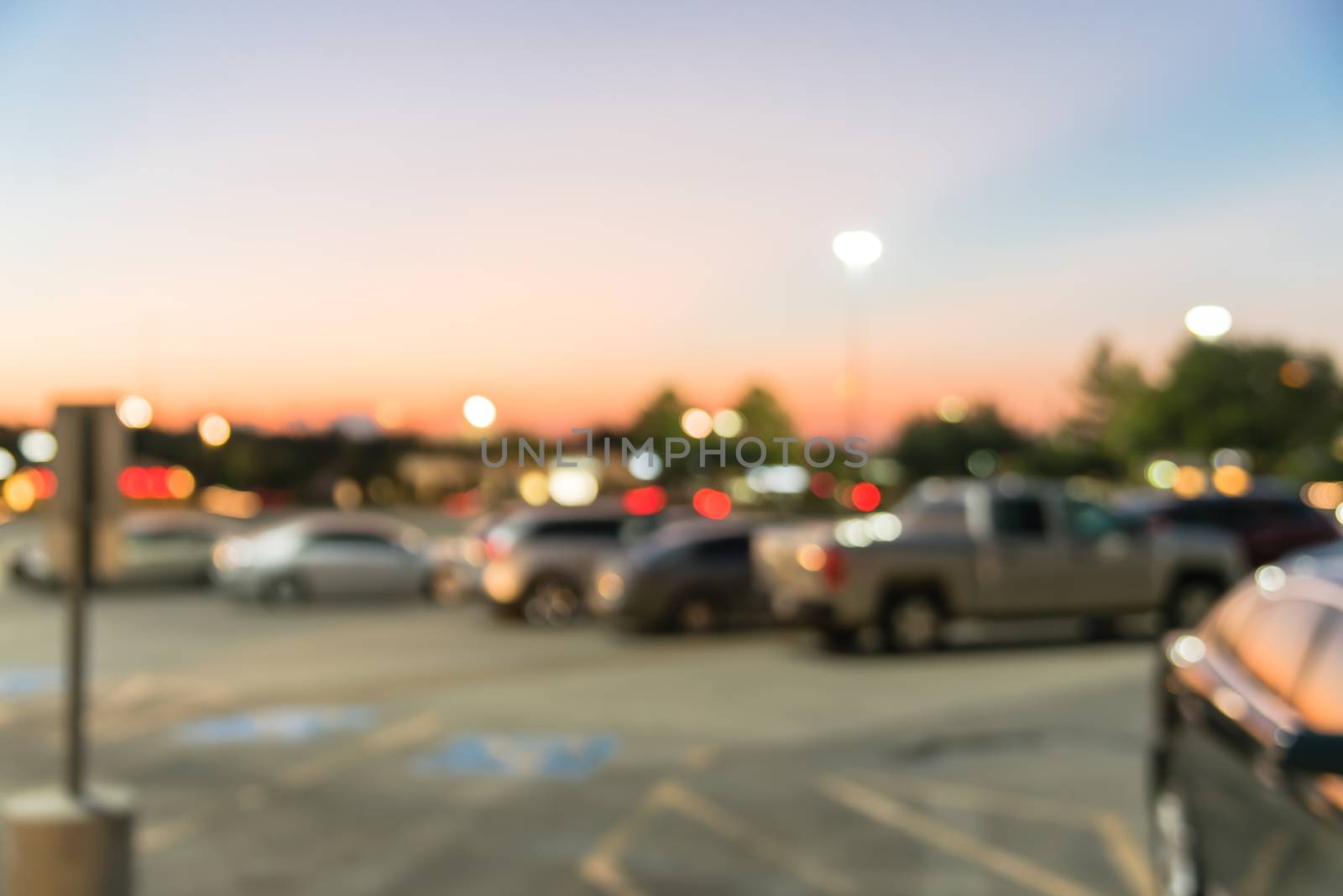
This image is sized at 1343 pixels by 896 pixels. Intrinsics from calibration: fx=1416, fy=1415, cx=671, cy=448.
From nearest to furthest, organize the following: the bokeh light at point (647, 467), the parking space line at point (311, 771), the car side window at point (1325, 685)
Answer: the car side window at point (1325, 685)
the parking space line at point (311, 771)
the bokeh light at point (647, 467)

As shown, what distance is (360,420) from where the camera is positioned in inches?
3686

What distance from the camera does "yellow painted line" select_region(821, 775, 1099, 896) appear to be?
22.0 feet

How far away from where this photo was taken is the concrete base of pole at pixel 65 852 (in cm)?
567

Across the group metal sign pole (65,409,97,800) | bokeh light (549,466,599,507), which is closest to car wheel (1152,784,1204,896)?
metal sign pole (65,409,97,800)

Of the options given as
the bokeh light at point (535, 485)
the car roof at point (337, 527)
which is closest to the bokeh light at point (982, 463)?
the bokeh light at point (535, 485)

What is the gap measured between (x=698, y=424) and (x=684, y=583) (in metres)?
46.2

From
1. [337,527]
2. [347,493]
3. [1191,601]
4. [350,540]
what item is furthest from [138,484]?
[347,493]

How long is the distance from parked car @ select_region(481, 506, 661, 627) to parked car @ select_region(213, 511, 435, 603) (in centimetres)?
382

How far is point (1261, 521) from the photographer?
23.6 metres

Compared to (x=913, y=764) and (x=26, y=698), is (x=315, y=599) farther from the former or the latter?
(x=913, y=764)

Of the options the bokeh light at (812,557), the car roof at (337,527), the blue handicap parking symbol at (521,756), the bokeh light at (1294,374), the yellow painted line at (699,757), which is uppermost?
the bokeh light at (1294,374)

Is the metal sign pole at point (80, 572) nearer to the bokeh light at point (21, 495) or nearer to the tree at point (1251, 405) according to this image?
the bokeh light at point (21, 495)

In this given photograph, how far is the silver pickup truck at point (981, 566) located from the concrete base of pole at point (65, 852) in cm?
1074

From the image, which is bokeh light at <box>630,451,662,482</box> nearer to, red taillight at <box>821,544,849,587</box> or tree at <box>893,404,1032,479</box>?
tree at <box>893,404,1032,479</box>
